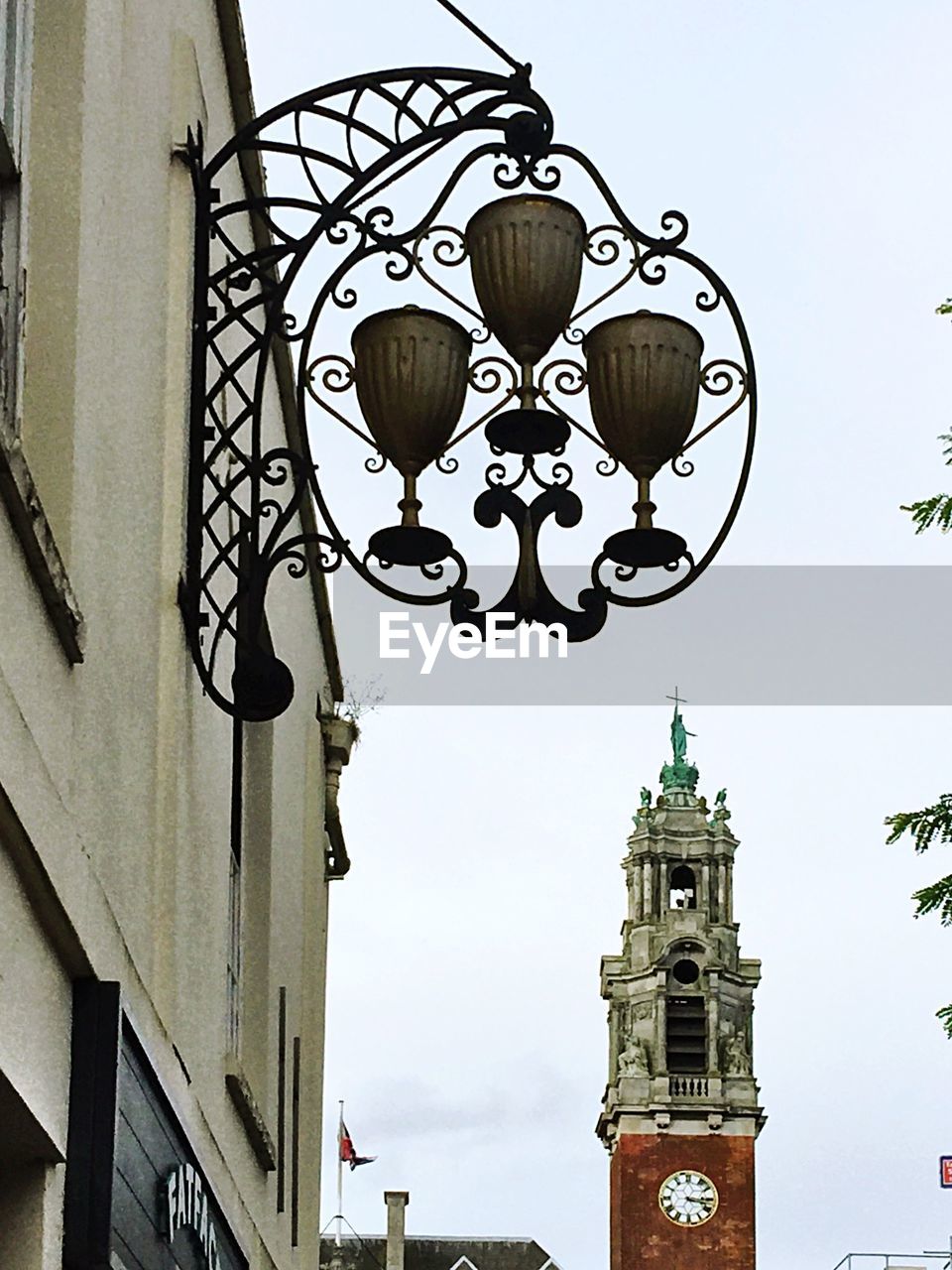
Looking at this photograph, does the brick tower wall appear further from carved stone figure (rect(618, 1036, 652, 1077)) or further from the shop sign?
the shop sign

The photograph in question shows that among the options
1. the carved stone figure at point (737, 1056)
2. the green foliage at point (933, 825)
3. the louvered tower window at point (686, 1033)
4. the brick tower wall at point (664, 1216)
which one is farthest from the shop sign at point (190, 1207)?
the brick tower wall at point (664, 1216)

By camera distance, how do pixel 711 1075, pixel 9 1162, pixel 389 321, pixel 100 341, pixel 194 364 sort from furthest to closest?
pixel 711 1075 → pixel 194 364 → pixel 389 321 → pixel 100 341 → pixel 9 1162

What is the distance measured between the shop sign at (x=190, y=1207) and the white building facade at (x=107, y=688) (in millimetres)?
16

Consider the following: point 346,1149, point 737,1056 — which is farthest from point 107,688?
point 737,1056

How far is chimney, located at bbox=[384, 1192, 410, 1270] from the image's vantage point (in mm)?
74688

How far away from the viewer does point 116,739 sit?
6.55 m

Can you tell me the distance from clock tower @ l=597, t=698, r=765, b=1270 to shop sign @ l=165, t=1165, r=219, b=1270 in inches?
3098

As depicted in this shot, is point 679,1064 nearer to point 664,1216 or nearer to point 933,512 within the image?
point 664,1216

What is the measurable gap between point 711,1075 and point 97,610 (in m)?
82.6

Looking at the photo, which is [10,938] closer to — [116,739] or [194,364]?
[116,739]

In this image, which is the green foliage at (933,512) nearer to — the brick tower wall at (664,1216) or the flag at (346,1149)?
the flag at (346,1149)

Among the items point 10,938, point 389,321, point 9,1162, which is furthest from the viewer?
point 389,321

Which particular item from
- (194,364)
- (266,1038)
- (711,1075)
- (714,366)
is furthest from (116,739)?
(711,1075)

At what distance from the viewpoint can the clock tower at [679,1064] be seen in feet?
284
